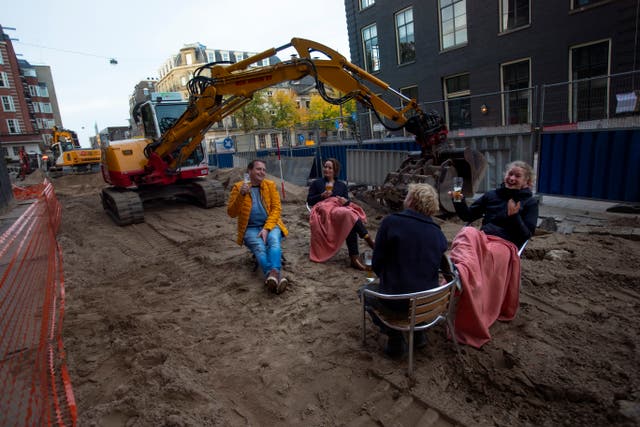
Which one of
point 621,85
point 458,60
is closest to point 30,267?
point 621,85

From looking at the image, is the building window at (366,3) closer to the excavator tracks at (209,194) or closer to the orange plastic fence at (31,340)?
the excavator tracks at (209,194)

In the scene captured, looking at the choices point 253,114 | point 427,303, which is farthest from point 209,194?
point 253,114

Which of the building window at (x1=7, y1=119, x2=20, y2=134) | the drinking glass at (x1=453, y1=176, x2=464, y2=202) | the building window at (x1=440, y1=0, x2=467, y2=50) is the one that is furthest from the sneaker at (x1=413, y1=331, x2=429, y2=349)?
the building window at (x1=7, y1=119, x2=20, y2=134)

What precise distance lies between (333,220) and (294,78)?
2958mm

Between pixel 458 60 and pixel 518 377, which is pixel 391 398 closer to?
pixel 518 377

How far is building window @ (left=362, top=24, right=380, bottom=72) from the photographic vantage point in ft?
69.3

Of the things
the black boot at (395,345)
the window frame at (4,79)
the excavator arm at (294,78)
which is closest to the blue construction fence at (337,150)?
the excavator arm at (294,78)

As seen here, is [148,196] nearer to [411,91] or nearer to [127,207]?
[127,207]

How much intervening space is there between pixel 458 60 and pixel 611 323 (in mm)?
16473

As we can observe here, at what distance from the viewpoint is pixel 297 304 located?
416 centimetres

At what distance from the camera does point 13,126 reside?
162ft

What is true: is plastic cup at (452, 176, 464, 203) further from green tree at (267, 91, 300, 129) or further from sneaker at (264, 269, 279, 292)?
green tree at (267, 91, 300, 129)

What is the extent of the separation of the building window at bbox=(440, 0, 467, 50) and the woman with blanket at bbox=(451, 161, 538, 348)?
52.1 ft

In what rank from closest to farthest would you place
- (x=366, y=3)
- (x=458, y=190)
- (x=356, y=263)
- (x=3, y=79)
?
(x=458, y=190), (x=356, y=263), (x=366, y=3), (x=3, y=79)
